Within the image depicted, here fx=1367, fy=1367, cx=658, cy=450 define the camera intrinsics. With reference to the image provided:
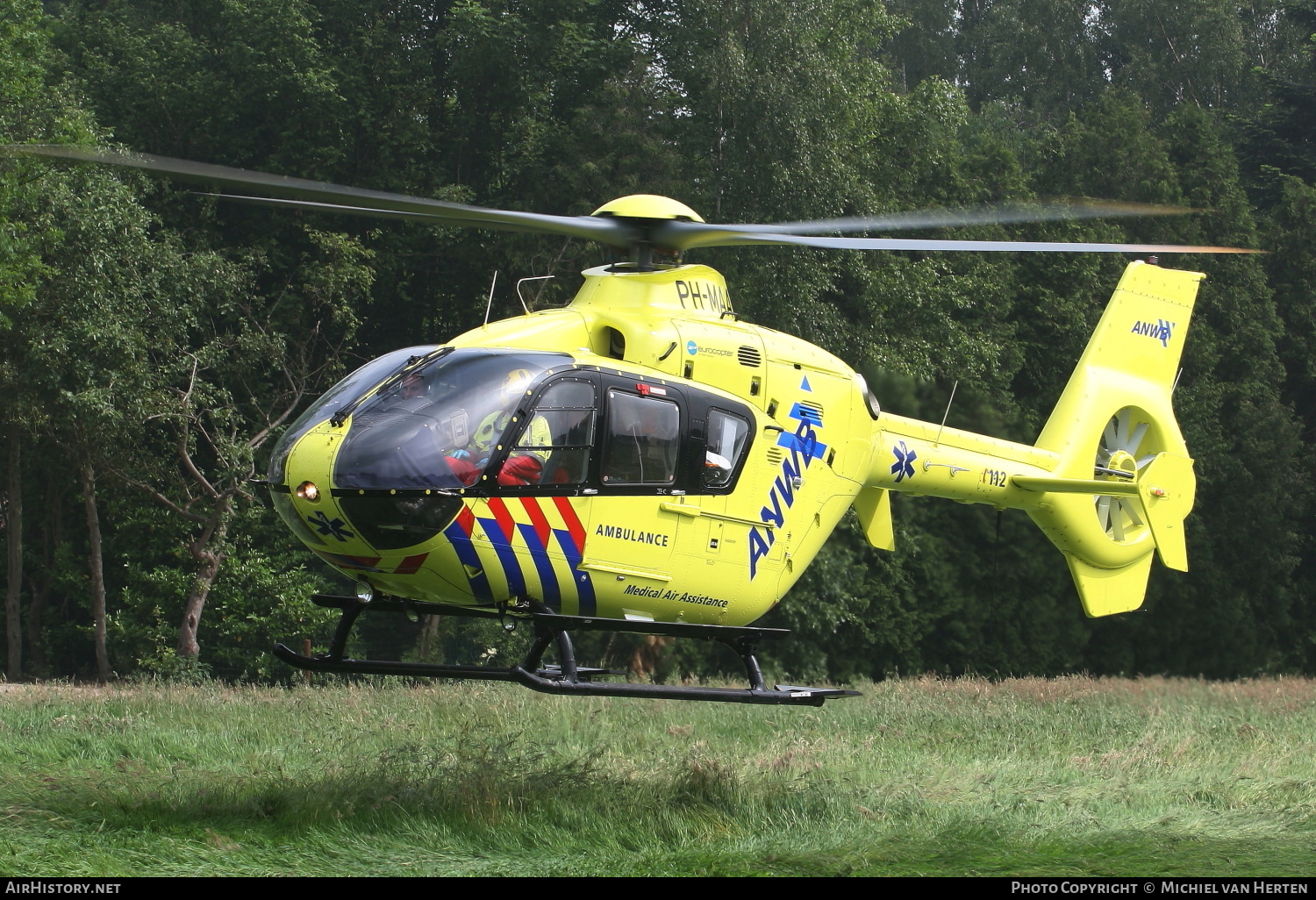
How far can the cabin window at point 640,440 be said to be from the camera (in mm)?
8922

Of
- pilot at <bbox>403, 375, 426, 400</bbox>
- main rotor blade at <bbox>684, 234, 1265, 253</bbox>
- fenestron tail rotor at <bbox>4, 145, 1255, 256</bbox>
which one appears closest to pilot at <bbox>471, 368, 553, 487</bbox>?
pilot at <bbox>403, 375, 426, 400</bbox>

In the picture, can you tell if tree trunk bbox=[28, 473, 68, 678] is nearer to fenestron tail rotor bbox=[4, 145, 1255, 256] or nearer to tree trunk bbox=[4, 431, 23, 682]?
tree trunk bbox=[4, 431, 23, 682]

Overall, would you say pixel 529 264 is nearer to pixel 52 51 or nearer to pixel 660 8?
pixel 660 8

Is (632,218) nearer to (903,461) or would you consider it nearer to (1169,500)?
(903,461)

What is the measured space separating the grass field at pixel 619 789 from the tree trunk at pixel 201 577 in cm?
662

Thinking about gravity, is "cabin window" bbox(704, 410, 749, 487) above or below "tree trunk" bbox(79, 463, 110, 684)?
above

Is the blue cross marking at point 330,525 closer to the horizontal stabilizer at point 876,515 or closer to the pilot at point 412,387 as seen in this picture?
the pilot at point 412,387

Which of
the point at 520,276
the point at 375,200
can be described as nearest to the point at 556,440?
the point at 375,200

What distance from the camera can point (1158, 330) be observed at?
14.0m

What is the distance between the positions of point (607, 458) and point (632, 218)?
74.8 inches

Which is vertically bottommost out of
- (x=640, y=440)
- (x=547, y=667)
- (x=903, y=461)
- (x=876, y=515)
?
(x=547, y=667)

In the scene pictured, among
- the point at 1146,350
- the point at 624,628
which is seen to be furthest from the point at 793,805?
the point at 1146,350

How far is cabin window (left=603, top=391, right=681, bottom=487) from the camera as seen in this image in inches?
351

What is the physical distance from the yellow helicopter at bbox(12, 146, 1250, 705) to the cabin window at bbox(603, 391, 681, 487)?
0.01 meters
